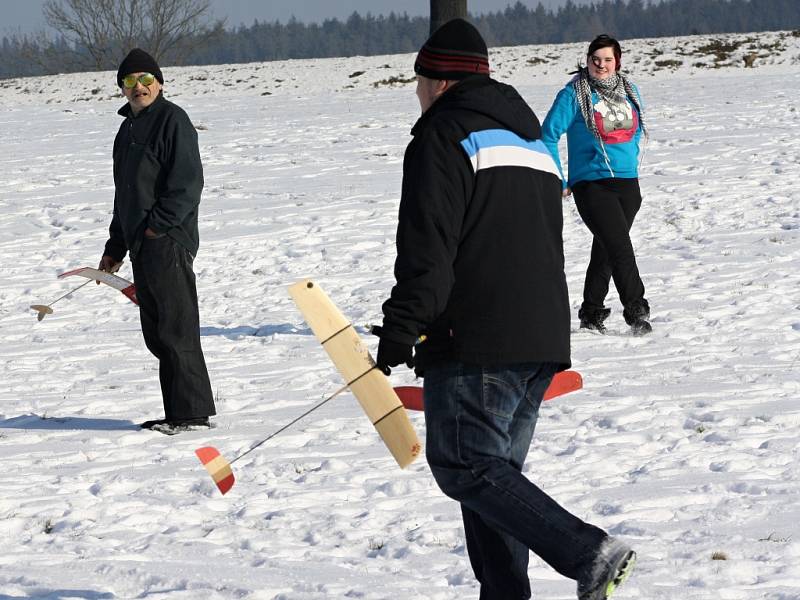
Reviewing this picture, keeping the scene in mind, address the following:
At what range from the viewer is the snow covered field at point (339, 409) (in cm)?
397

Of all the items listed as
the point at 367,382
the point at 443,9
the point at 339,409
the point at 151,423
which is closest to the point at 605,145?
the point at 339,409

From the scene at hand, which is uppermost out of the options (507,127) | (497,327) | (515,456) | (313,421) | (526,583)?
(507,127)

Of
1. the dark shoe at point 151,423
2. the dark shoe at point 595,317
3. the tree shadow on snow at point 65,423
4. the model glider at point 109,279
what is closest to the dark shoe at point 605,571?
the dark shoe at point 151,423

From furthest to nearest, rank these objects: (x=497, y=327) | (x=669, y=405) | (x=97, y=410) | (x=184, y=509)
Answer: (x=97, y=410) → (x=669, y=405) → (x=184, y=509) → (x=497, y=327)

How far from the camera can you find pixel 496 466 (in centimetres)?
296

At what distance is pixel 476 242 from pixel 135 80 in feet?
10.4

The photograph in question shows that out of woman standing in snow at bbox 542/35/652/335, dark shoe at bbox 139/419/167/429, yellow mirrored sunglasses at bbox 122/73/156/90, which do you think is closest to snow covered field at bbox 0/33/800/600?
dark shoe at bbox 139/419/167/429

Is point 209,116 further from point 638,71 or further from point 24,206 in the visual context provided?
point 638,71

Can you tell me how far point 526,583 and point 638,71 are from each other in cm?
2166

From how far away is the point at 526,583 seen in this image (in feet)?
10.3

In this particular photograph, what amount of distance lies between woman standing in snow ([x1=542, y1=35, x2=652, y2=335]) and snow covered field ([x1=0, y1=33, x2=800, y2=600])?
2.21ft

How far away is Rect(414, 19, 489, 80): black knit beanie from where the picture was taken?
3.07 metres

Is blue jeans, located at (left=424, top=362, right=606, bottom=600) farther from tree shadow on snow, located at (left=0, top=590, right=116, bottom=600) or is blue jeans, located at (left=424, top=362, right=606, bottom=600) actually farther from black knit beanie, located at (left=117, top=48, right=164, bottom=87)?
black knit beanie, located at (left=117, top=48, right=164, bottom=87)

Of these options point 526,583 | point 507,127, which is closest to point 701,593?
point 526,583
